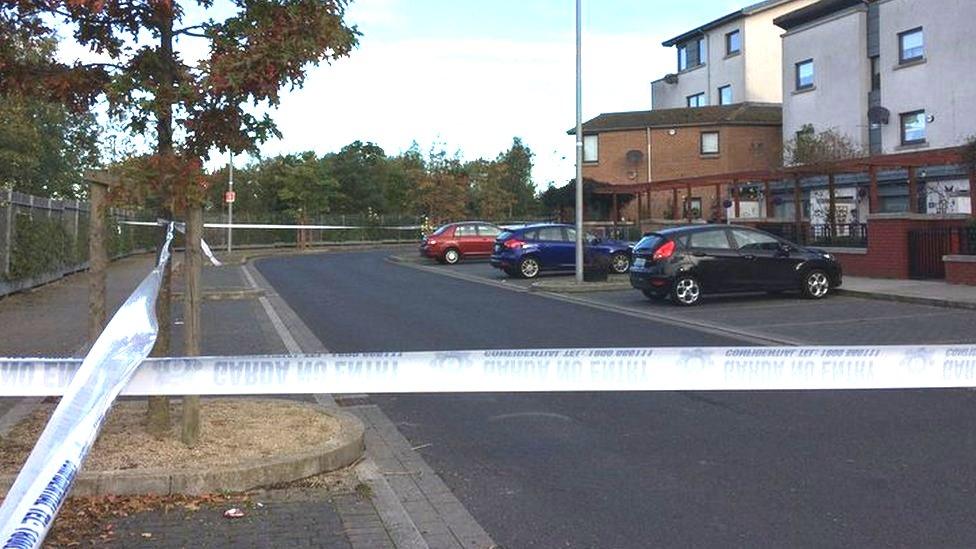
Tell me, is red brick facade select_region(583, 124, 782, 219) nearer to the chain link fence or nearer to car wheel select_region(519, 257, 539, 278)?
car wheel select_region(519, 257, 539, 278)

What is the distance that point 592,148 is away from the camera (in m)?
48.5

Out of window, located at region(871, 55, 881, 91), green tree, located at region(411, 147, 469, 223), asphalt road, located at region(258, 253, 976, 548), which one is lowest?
asphalt road, located at region(258, 253, 976, 548)

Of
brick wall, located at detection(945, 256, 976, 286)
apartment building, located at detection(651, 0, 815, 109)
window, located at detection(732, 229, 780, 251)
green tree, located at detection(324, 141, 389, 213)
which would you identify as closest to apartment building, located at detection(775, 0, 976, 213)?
apartment building, located at detection(651, 0, 815, 109)

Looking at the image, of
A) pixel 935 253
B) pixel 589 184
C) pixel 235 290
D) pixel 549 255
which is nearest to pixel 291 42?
pixel 235 290

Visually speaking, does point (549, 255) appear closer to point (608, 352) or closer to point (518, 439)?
point (518, 439)

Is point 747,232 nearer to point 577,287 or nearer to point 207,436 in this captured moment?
point 577,287

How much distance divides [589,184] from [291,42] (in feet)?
127

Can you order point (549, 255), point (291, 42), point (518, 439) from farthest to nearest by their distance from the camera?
point (549, 255), point (518, 439), point (291, 42)

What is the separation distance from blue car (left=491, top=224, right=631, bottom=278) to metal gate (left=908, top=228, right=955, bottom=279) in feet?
24.1

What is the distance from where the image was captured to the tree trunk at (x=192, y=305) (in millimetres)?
6047

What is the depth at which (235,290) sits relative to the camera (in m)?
19.7

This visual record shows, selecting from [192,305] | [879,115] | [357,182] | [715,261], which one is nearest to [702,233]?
[715,261]

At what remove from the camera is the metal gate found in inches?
771

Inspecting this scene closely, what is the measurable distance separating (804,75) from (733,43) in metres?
10.9
